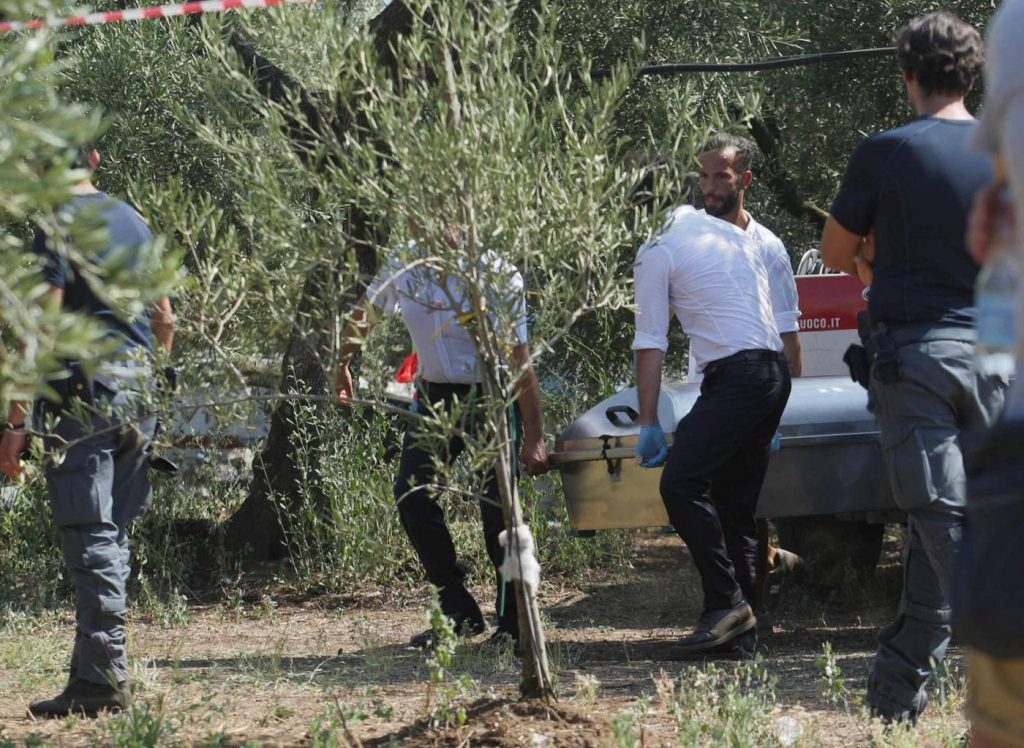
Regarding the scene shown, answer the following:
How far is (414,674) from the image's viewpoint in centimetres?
544

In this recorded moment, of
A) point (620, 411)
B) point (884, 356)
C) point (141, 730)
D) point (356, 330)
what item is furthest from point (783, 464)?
point (141, 730)

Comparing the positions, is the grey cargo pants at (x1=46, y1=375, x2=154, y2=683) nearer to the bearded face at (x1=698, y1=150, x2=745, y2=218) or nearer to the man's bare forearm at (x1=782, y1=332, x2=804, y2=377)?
the bearded face at (x1=698, y1=150, x2=745, y2=218)

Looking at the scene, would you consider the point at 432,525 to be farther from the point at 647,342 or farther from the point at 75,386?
the point at 75,386

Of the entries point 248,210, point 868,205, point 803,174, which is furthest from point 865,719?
point 803,174

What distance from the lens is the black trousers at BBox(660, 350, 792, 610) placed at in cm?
557

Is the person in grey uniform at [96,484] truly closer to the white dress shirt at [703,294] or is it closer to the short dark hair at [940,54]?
the white dress shirt at [703,294]

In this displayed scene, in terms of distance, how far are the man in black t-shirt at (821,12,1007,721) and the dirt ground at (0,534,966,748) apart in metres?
0.33

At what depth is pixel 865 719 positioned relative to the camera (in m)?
3.96

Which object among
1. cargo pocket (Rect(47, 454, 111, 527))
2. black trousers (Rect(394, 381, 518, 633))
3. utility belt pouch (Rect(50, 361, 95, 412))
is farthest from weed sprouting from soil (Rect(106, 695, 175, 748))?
black trousers (Rect(394, 381, 518, 633))

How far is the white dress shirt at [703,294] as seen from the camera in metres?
5.63

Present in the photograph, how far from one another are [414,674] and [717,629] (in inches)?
45.8

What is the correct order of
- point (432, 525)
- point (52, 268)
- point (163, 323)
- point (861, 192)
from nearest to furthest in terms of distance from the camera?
1. point (861, 192)
2. point (52, 268)
3. point (163, 323)
4. point (432, 525)

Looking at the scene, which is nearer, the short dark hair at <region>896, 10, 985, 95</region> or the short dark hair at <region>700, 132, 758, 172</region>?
the short dark hair at <region>896, 10, 985, 95</region>

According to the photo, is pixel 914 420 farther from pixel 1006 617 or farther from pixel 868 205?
pixel 1006 617
